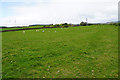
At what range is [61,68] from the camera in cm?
675

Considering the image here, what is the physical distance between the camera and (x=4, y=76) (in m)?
5.84

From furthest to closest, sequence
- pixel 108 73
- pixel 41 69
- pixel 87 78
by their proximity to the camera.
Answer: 1. pixel 41 69
2. pixel 108 73
3. pixel 87 78

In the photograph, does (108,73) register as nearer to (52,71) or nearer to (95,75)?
(95,75)

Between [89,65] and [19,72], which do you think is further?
[89,65]

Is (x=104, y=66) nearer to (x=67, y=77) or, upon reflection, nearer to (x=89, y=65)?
(x=89, y=65)

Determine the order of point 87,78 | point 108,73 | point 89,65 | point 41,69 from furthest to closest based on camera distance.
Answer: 1. point 89,65
2. point 41,69
3. point 108,73
4. point 87,78

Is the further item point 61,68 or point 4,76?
point 61,68

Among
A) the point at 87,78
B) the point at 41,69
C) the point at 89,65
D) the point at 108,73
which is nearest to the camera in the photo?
the point at 87,78

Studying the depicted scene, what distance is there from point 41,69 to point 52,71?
0.78 m

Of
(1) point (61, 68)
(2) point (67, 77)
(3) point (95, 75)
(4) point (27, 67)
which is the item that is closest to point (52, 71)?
(1) point (61, 68)

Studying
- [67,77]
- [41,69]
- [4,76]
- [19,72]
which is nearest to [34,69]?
[41,69]

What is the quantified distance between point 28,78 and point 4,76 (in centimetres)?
148

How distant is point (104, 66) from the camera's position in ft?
23.1

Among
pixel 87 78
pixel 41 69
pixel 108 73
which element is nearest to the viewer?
pixel 87 78
